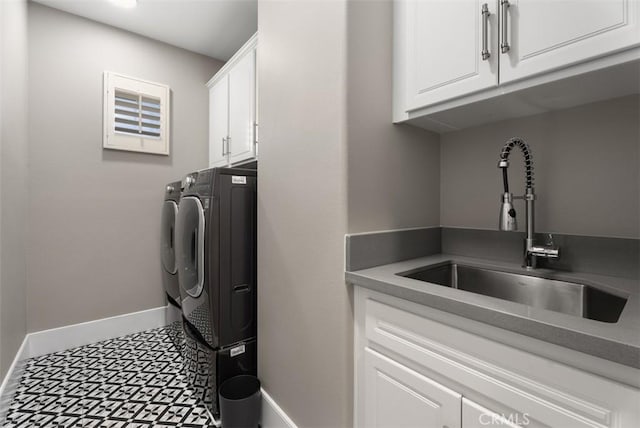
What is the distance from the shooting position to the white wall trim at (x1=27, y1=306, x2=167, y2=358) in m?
2.30

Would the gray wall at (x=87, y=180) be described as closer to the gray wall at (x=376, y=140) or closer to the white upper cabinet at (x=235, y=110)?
the white upper cabinet at (x=235, y=110)

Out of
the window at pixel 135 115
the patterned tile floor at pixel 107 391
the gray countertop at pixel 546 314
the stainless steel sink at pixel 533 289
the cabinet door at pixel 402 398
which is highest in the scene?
the window at pixel 135 115

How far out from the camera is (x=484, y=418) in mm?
759

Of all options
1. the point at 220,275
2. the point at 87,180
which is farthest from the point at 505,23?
the point at 87,180

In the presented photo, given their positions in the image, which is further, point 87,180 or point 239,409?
point 87,180

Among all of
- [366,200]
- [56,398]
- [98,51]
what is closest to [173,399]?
[56,398]

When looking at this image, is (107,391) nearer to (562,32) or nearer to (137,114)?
(137,114)

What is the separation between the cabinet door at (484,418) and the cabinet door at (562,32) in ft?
3.24

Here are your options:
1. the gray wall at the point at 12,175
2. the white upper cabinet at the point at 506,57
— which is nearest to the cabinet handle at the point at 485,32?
the white upper cabinet at the point at 506,57

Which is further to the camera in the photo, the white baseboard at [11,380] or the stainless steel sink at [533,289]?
the white baseboard at [11,380]

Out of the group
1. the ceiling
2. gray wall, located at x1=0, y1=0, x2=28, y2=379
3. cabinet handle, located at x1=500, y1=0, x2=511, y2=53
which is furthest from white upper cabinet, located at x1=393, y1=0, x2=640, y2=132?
gray wall, located at x1=0, y1=0, x2=28, y2=379

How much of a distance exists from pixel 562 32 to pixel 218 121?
2.50m

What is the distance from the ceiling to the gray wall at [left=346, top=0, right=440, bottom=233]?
1.54 meters

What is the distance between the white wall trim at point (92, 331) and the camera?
2297 millimetres
